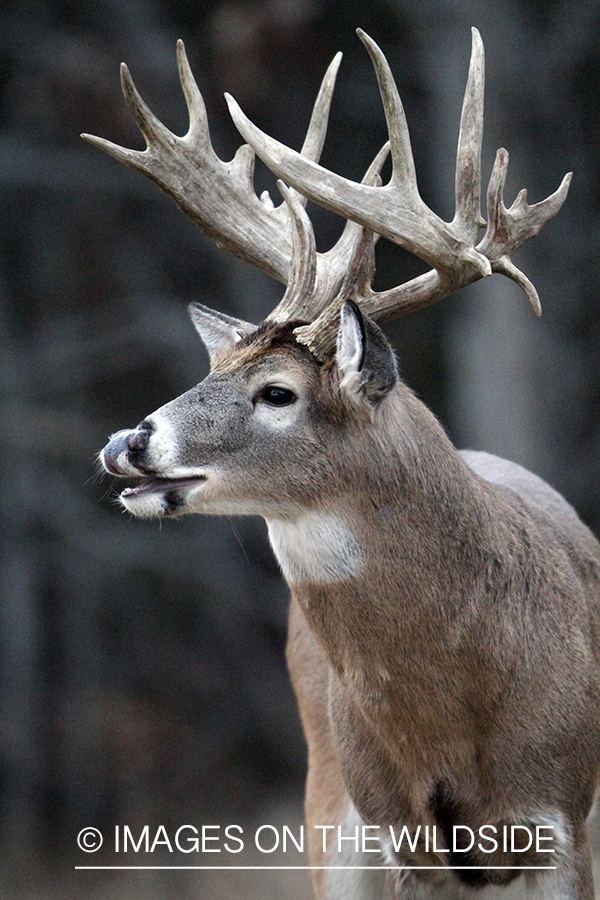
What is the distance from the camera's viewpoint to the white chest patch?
4074 mm

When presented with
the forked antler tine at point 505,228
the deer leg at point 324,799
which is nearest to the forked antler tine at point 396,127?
the forked antler tine at point 505,228

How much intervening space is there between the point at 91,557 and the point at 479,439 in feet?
10.5

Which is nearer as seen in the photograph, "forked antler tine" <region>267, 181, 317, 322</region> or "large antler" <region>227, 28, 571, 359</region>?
"large antler" <region>227, 28, 571, 359</region>

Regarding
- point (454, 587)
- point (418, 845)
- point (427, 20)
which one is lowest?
point (418, 845)

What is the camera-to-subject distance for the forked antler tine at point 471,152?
4.22 meters

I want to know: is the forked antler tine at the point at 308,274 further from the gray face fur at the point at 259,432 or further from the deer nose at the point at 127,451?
the deer nose at the point at 127,451

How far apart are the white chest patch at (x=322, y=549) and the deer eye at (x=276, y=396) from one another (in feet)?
1.17

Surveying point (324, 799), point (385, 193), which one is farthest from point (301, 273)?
point (324, 799)

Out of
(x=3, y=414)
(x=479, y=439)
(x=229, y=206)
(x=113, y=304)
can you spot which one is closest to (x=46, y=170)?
(x=113, y=304)

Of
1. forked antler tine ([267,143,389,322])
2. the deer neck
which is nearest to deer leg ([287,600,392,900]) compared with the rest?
the deer neck

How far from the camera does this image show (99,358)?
1088cm

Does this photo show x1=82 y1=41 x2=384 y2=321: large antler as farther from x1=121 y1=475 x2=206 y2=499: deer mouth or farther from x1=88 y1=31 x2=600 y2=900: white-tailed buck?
x1=121 y1=475 x2=206 y2=499: deer mouth

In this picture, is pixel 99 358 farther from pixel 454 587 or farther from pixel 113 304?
pixel 454 587

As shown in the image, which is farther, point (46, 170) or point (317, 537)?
point (46, 170)
